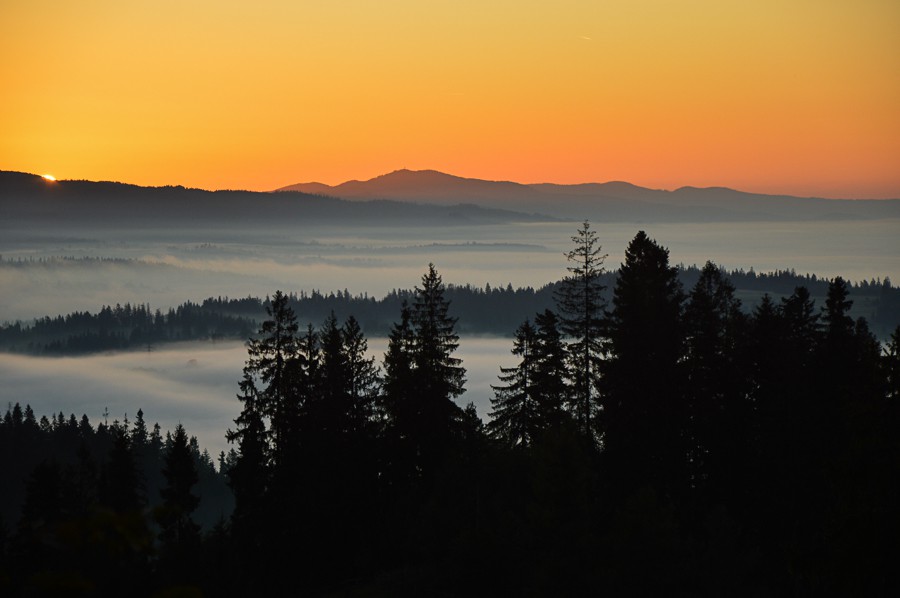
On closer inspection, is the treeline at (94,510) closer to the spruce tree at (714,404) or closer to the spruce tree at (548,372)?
the spruce tree at (548,372)

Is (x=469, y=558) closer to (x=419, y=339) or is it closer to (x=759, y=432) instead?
(x=759, y=432)

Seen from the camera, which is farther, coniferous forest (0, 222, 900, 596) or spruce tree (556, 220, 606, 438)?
spruce tree (556, 220, 606, 438)

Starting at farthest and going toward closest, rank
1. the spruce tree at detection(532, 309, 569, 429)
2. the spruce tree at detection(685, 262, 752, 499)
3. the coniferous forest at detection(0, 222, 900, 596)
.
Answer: the spruce tree at detection(532, 309, 569, 429)
the spruce tree at detection(685, 262, 752, 499)
the coniferous forest at detection(0, 222, 900, 596)

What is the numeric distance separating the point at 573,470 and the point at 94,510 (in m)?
17.5

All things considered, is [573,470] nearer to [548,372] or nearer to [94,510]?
[548,372]

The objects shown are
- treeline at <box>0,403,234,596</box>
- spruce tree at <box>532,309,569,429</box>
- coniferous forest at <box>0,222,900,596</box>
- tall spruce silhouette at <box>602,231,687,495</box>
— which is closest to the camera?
treeline at <box>0,403,234,596</box>

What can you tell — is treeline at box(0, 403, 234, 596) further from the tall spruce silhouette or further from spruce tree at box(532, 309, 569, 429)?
the tall spruce silhouette

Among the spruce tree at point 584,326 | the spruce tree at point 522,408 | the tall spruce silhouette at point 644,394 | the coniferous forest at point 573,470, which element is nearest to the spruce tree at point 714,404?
the coniferous forest at point 573,470

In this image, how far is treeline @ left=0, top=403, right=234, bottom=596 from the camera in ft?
26.2

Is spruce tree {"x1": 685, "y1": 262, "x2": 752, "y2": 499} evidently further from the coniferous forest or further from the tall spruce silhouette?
the tall spruce silhouette

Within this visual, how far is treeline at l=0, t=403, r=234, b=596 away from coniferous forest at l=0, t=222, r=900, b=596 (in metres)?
0.25

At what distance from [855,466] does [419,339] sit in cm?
2278

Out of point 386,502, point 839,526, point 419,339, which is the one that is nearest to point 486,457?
point 386,502

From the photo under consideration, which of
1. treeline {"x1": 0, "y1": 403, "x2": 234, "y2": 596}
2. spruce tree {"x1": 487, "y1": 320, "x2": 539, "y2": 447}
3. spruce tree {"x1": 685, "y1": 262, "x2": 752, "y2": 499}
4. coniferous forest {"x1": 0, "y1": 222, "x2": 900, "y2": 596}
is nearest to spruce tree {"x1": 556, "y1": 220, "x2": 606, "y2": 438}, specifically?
coniferous forest {"x1": 0, "y1": 222, "x2": 900, "y2": 596}
